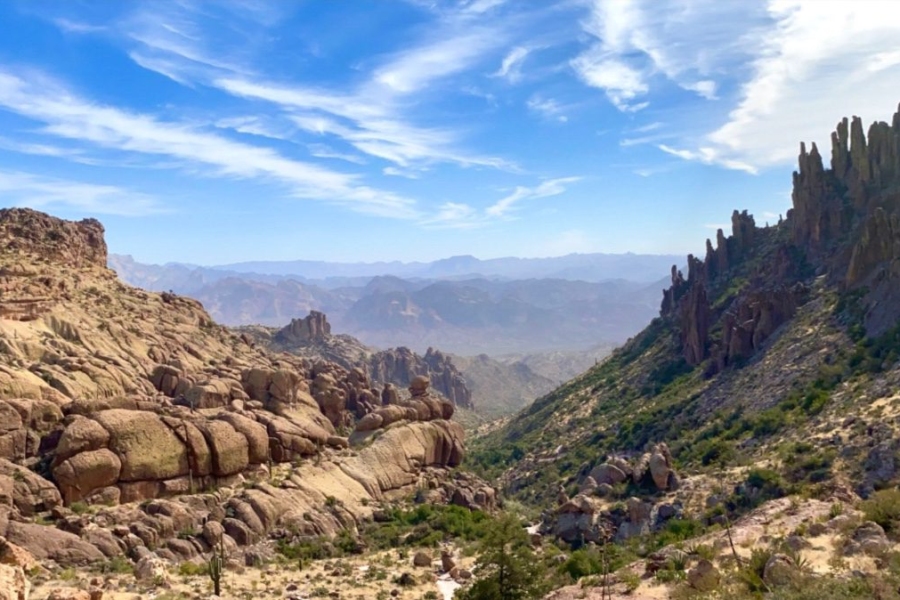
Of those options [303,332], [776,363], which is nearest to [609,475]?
[776,363]

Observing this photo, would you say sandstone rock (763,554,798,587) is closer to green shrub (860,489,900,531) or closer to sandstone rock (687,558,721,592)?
sandstone rock (687,558,721,592)

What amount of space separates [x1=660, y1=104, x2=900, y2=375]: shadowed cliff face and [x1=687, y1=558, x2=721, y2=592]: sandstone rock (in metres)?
39.6

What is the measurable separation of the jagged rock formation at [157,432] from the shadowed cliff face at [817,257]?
109 ft

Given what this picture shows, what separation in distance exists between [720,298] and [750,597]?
7446 centimetres

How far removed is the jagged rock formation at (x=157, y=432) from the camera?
3834 centimetres

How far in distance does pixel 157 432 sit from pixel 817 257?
72.2m

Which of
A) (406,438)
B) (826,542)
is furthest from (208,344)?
(826,542)

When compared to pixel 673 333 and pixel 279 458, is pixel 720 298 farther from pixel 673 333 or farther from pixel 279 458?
pixel 279 458

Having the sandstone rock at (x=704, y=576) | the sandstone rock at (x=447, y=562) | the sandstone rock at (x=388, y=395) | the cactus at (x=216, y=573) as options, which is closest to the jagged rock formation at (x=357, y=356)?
the sandstone rock at (x=388, y=395)

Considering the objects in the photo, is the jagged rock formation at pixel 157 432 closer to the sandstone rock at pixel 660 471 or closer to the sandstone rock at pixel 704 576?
the sandstone rock at pixel 660 471

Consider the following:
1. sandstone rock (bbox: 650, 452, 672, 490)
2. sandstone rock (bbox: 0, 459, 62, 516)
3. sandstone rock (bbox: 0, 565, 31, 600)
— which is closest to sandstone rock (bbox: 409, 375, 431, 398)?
sandstone rock (bbox: 650, 452, 672, 490)

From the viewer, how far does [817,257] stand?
3108 inches

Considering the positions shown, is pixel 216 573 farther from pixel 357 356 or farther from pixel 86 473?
pixel 357 356

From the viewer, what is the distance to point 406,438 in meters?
60.2
